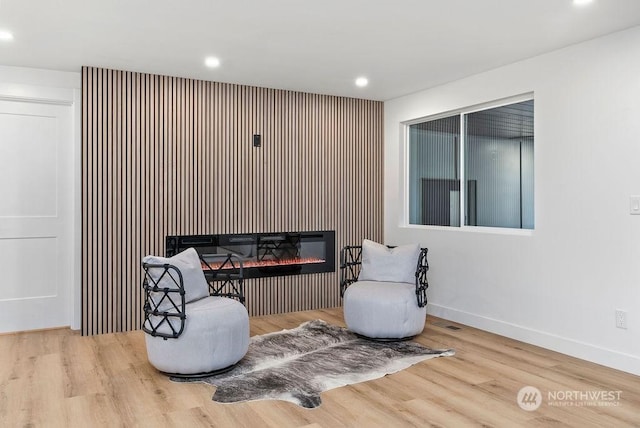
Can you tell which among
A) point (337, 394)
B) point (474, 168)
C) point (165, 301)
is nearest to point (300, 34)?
point (165, 301)

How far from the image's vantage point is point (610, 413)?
281cm

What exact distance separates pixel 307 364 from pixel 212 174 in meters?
2.32

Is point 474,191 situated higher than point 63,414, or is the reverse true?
point 474,191

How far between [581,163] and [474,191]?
48.3 inches

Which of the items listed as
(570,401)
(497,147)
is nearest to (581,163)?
(497,147)

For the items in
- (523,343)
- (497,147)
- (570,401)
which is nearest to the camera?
(570,401)

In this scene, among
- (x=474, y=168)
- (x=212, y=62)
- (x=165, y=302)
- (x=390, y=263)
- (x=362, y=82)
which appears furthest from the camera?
(x=362, y=82)

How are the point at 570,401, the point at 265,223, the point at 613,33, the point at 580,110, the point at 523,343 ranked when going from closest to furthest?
the point at 570,401 < the point at 613,33 < the point at 580,110 < the point at 523,343 < the point at 265,223

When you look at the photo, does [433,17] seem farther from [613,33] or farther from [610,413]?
[610,413]

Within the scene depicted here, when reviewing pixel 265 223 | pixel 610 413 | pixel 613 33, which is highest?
pixel 613 33

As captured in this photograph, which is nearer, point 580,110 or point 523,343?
point 580,110

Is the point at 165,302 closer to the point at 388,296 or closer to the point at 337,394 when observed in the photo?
the point at 337,394

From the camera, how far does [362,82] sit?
5.09 meters

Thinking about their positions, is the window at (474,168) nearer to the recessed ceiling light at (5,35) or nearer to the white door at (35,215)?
the white door at (35,215)
